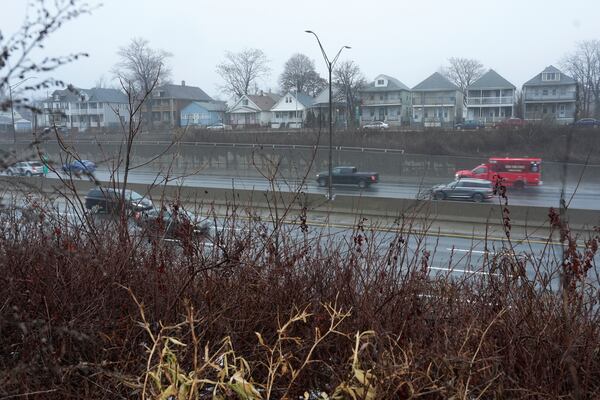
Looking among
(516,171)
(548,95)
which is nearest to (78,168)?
(516,171)

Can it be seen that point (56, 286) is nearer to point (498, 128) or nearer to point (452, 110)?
point (498, 128)

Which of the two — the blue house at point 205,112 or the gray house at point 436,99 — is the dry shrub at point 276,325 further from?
the gray house at point 436,99

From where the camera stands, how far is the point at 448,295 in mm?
4562

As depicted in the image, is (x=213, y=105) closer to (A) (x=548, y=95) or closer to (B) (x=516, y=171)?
(A) (x=548, y=95)

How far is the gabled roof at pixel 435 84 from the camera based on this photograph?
5031 cm

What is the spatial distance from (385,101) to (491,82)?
27.8ft

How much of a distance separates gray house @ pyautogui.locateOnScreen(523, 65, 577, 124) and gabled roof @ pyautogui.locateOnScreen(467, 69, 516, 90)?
8.07 meters

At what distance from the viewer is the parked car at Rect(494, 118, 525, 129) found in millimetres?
33409

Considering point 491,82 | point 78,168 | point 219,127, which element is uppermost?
point 491,82

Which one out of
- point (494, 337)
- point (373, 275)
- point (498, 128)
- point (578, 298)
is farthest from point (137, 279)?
point (498, 128)

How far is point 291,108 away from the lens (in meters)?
47.7

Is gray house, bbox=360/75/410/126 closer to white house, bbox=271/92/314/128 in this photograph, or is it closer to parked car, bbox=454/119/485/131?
parked car, bbox=454/119/485/131

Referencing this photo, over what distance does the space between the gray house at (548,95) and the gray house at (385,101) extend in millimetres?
8997

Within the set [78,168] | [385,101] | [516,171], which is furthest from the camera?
[385,101]
